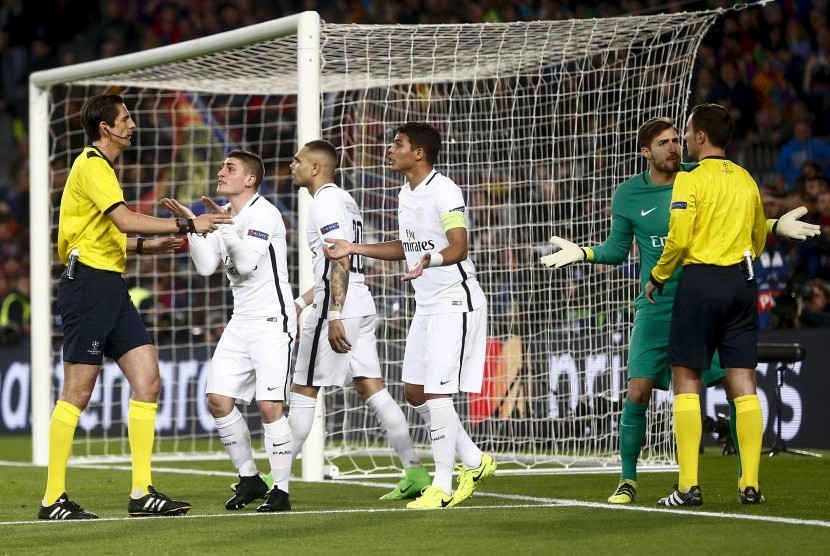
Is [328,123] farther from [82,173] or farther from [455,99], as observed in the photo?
[82,173]

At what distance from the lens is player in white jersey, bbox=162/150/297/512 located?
7.21 meters

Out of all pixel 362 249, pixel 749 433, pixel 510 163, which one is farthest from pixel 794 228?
pixel 510 163

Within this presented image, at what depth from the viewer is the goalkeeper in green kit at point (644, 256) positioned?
729 centimetres

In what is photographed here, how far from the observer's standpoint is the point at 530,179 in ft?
35.3

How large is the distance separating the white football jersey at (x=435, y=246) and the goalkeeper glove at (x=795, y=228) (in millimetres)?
1614

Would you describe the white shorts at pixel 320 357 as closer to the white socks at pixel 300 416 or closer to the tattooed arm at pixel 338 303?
the white socks at pixel 300 416

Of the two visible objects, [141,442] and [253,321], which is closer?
[141,442]

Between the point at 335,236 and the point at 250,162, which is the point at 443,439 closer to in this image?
the point at 335,236

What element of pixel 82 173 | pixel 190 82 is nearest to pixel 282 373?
pixel 82 173

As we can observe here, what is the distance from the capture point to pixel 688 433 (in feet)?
22.4

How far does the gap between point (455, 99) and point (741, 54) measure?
491 centimetres

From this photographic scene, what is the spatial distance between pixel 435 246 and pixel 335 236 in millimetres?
592

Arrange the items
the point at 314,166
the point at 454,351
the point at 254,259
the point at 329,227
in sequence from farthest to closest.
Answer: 1. the point at 314,166
2. the point at 329,227
3. the point at 254,259
4. the point at 454,351

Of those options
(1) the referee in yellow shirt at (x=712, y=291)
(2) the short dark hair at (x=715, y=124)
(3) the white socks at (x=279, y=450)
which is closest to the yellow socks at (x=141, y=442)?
(3) the white socks at (x=279, y=450)
